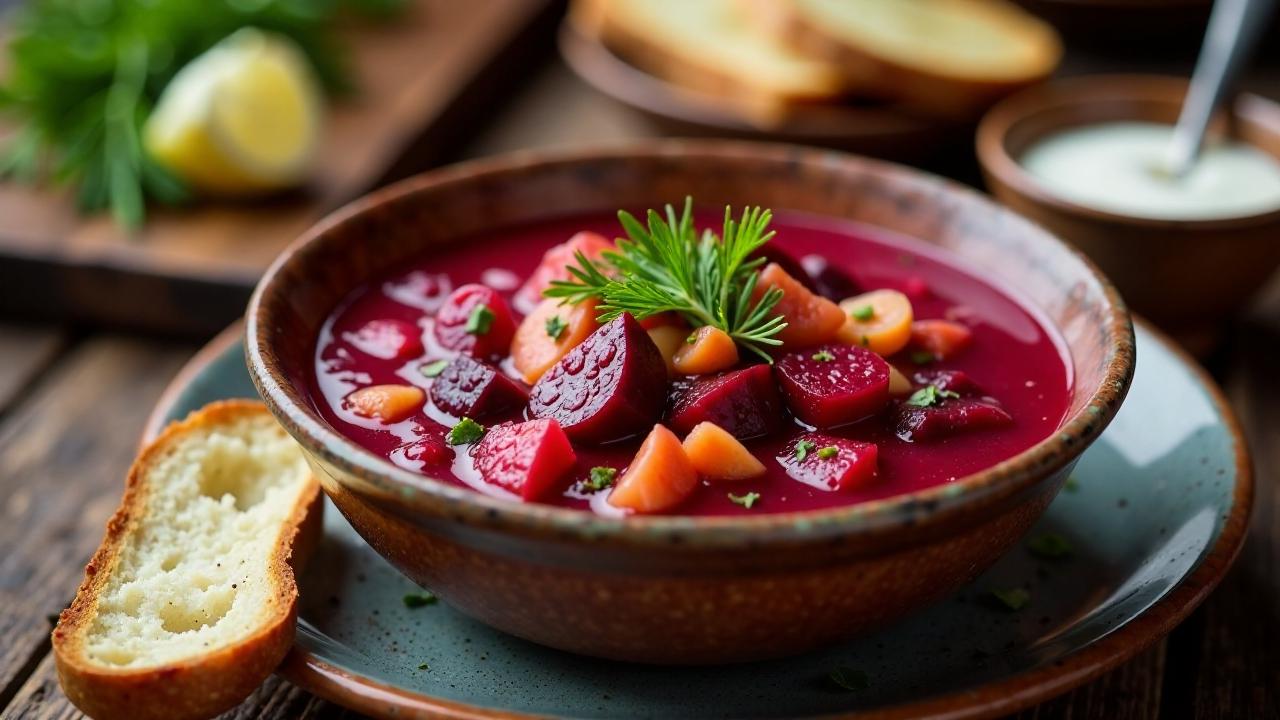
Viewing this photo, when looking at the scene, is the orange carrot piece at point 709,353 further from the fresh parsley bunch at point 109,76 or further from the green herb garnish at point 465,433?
the fresh parsley bunch at point 109,76

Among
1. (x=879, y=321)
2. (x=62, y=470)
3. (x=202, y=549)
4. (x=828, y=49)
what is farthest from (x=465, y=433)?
(x=828, y=49)

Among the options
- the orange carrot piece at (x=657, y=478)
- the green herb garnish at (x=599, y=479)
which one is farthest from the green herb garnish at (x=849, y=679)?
the green herb garnish at (x=599, y=479)

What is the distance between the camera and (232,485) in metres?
2.88

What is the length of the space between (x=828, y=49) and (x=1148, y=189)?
1202mm

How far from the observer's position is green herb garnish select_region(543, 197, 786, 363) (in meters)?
2.62

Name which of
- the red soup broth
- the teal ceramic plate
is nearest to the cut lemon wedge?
the red soup broth

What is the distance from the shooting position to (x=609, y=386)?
95.3 inches

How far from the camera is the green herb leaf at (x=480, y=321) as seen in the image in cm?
283

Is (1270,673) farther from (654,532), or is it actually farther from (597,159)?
(597,159)


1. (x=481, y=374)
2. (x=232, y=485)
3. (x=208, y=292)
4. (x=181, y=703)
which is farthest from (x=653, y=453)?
(x=208, y=292)

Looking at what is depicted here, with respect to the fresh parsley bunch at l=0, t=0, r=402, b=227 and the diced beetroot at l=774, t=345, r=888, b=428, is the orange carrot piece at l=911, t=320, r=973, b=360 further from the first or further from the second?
the fresh parsley bunch at l=0, t=0, r=402, b=227

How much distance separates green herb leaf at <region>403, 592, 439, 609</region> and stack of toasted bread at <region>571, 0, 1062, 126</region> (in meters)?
2.30

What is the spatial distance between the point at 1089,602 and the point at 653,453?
3.15ft

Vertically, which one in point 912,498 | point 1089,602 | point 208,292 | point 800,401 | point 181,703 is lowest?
point 208,292
